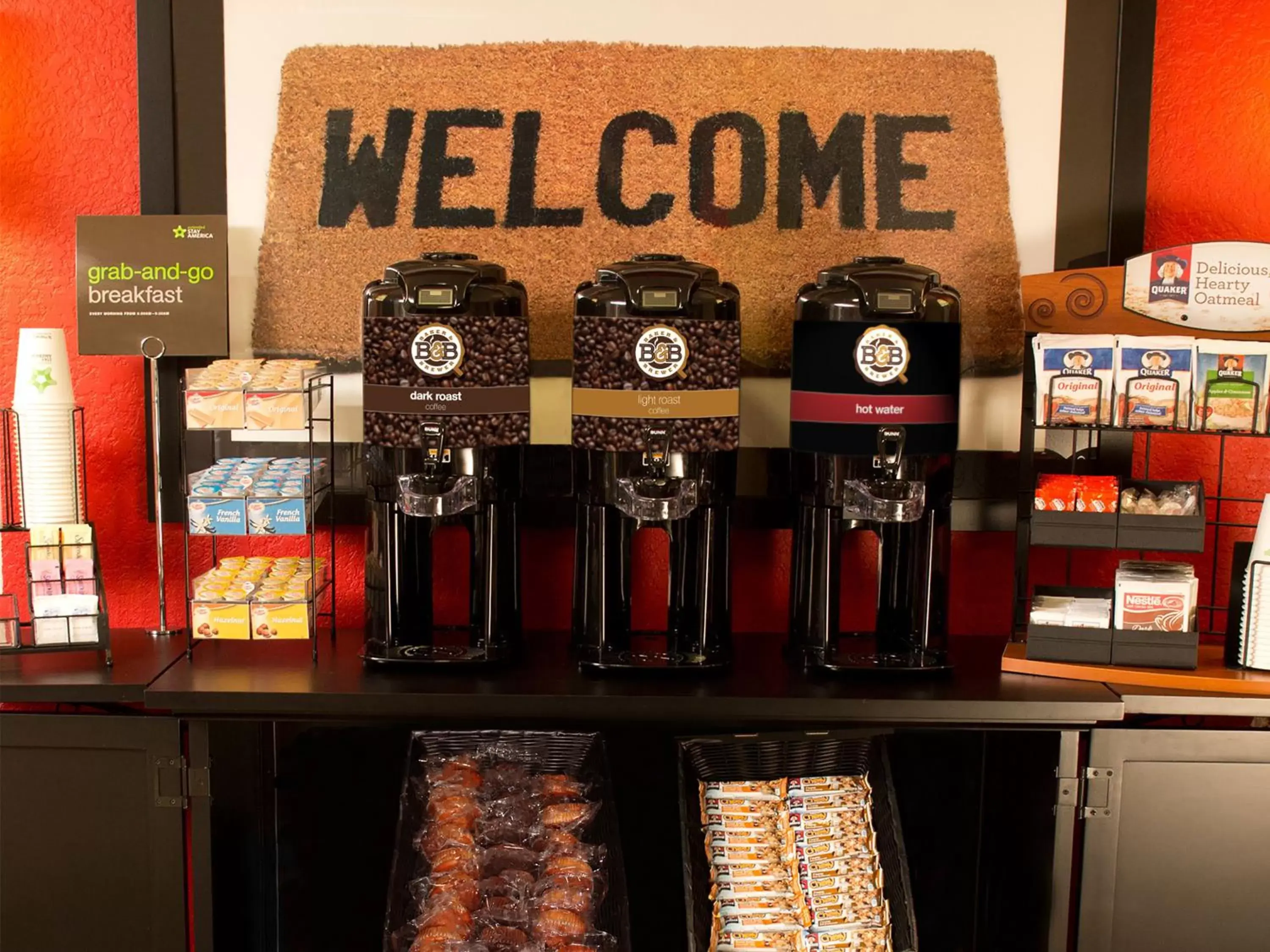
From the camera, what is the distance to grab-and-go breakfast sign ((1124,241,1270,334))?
1.97m

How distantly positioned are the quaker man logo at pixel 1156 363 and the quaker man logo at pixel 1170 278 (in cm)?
20

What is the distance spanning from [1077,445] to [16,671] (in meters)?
1.89

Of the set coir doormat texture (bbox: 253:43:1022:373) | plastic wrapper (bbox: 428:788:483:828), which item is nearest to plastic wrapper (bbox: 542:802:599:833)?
plastic wrapper (bbox: 428:788:483:828)

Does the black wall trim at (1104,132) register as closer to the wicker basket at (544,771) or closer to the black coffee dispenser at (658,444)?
the black coffee dispenser at (658,444)

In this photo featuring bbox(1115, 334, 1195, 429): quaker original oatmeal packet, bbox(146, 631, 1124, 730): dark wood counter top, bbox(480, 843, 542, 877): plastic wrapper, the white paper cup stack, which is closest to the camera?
bbox(146, 631, 1124, 730): dark wood counter top

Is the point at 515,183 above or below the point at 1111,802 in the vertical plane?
above

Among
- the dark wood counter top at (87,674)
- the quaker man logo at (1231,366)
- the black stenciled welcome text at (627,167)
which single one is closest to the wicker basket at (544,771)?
the dark wood counter top at (87,674)

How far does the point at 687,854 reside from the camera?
2023mm

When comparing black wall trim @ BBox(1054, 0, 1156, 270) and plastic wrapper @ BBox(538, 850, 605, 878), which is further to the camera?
black wall trim @ BBox(1054, 0, 1156, 270)

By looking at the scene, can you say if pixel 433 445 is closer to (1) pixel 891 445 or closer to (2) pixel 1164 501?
(1) pixel 891 445

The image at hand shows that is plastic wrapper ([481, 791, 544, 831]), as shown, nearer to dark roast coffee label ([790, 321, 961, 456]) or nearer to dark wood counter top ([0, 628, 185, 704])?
dark wood counter top ([0, 628, 185, 704])

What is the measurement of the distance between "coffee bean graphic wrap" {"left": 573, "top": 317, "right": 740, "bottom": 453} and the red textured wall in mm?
943

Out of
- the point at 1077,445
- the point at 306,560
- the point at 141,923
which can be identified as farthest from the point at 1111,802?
the point at 141,923

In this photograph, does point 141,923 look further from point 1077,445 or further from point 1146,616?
point 1077,445
